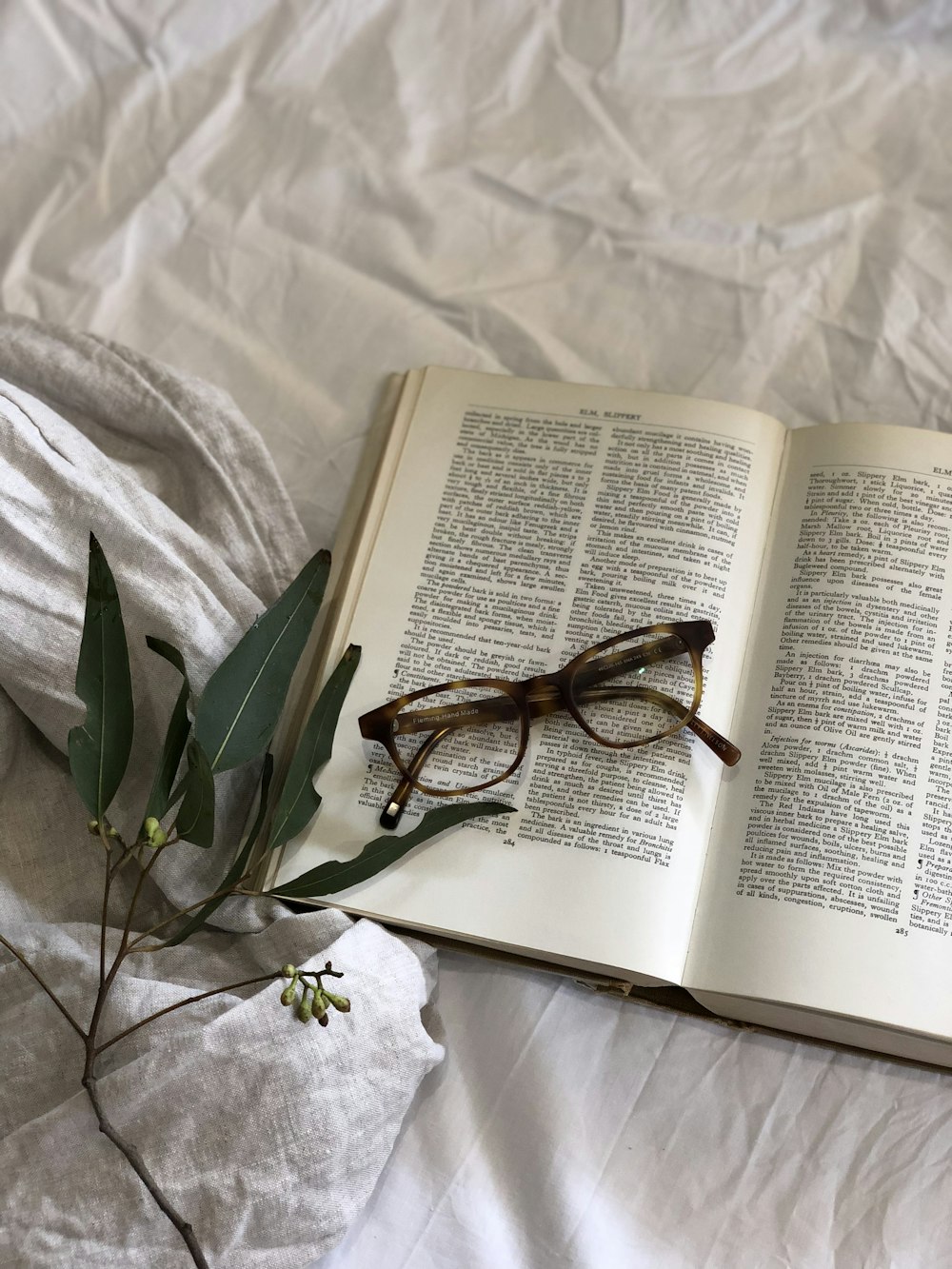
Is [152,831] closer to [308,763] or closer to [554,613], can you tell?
[308,763]

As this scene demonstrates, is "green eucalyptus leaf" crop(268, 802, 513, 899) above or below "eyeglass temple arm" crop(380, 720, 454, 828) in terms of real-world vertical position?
below

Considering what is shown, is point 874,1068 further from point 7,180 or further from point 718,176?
point 7,180

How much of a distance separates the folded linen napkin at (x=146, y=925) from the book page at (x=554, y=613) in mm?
68

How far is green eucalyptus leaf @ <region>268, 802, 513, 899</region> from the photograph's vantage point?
24.3 inches

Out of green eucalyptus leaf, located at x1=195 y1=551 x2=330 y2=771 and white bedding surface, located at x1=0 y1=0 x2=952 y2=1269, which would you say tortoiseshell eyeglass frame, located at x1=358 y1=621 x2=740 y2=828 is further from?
white bedding surface, located at x1=0 y1=0 x2=952 y2=1269

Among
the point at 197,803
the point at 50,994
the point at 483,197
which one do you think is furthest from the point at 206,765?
the point at 483,197

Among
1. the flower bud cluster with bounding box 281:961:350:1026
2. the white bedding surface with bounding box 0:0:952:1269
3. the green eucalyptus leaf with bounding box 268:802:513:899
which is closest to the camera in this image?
the flower bud cluster with bounding box 281:961:350:1026

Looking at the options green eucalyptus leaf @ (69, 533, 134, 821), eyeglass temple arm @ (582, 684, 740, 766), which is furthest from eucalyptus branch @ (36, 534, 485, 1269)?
eyeglass temple arm @ (582, 684, 740, 766)

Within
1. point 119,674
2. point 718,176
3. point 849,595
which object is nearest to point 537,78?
point 718,176

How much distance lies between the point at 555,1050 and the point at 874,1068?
0.61ft

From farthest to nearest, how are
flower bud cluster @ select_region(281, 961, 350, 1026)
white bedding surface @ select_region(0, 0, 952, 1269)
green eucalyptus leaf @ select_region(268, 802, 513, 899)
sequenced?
1. white bedding surface @ select_region(0, 0, 952, 1269)
2. green eucalyptus leaf @ select_region(268, 802, 513, 899)
3. flower bud cluster @ select_region(281, 961, 350, 1026)

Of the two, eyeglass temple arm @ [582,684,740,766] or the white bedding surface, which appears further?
the white bedding surface

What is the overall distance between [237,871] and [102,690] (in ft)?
0.40

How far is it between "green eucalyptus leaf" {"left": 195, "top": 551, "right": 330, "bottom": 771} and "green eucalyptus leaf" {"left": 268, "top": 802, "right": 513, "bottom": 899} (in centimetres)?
7
